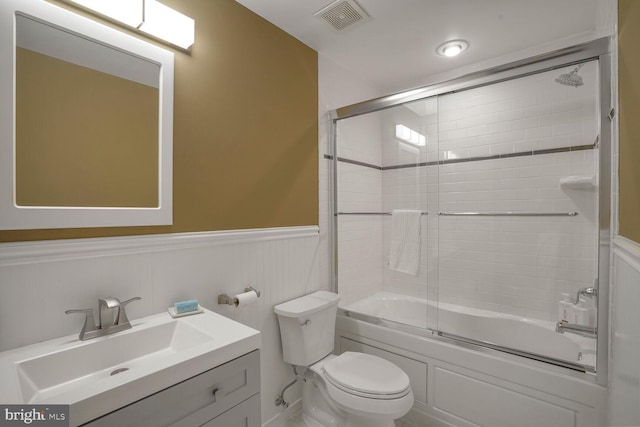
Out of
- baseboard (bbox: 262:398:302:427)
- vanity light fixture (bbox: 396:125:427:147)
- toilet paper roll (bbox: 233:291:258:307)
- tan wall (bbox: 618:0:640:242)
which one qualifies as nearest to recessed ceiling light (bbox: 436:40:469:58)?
vanity light fixture (bbox: 396:125:427:147)

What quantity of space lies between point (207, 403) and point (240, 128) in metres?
1.33

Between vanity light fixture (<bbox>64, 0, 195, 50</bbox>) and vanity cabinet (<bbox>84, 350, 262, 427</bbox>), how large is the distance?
143 centimetres

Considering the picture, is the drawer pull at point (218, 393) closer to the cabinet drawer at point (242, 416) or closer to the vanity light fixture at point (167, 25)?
the cabinet drawer at point (242, 416)

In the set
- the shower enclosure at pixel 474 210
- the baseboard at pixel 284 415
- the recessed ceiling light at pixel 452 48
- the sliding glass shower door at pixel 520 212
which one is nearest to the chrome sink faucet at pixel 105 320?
the baseboard at pixel 284 415

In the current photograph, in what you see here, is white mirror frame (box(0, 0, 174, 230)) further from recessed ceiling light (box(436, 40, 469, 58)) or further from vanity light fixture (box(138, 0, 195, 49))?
recessed ceiling light (box(436, 40, 469, 58))

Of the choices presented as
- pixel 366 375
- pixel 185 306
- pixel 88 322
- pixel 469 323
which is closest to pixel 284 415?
pixel 366 375

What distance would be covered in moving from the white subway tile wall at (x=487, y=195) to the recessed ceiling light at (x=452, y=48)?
0.37m

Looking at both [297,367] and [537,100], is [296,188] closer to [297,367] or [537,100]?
[297,367]

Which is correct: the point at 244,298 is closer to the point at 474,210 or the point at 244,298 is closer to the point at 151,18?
the point at 151,18

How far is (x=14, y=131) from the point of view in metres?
1.00

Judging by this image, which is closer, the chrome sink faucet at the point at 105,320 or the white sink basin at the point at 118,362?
the white sink basin at the point at 118,362

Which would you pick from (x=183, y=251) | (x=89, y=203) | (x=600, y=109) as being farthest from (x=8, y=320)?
(x=600, y=109)

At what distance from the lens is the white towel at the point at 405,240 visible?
7.27 feet

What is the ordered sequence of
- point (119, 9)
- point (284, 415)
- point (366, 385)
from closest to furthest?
1. point (119, 9)
2. point (366, 385)
3. point (284, 415)
